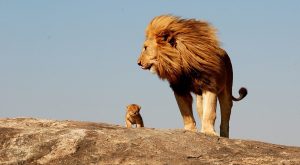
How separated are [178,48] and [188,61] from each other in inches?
10.7

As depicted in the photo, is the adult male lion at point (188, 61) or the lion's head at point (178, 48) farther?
the lion's head at point (178, 48)

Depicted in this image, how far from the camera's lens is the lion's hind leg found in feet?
30.8

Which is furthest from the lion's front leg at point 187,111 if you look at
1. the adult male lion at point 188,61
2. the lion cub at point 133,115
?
the lion cub at point 133,115

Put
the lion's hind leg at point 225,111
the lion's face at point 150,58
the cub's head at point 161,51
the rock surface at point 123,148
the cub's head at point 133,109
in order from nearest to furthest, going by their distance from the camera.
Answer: the rock surface at point 123,148 → the cub's head at point 161,51 → the lion's face at point 150,58 → the lion's hind leg at point 225,111 → the cub's head at point 133,109

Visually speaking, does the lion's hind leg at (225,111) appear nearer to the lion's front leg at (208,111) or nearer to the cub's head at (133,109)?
the lion's front leg at (208,111)

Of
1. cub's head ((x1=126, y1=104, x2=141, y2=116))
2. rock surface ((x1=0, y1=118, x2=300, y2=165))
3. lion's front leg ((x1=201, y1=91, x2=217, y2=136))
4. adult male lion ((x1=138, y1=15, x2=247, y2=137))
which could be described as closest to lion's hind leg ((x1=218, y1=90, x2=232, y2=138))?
adult male lion ((x1=138, y1=15, x2=247, y2=137))

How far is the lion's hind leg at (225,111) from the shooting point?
940 cm

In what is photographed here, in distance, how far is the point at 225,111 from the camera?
31.2 ft

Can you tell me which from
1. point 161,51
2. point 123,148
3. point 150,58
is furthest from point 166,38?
point 123,148

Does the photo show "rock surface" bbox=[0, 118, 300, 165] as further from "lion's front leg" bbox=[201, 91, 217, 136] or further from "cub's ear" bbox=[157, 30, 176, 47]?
"cub's ear" bbox=[157, 30, 176, 47]

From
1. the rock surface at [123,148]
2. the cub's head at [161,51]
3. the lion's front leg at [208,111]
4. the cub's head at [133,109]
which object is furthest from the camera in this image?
the cub's head at [133,109]

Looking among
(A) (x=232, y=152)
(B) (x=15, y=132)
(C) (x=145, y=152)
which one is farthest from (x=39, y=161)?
(A) (x=232, y=152)

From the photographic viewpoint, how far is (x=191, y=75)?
26.9 ft

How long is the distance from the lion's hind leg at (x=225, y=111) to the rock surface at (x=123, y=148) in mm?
2399
